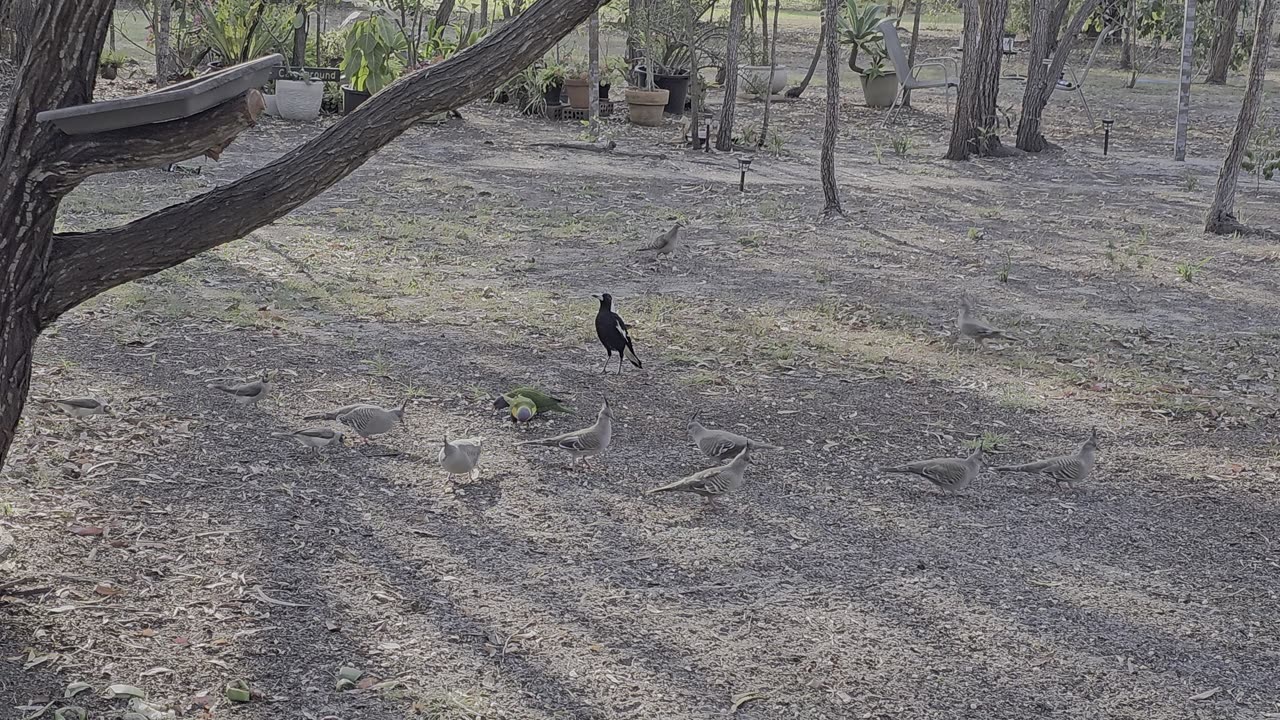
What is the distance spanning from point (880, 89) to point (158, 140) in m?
18.3

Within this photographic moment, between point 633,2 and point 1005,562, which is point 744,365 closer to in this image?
point 1005,562

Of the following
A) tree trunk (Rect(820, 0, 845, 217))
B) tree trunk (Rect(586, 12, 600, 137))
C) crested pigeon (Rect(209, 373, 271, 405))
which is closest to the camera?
crested pigeon (Rect(209, 373, 271, 405))

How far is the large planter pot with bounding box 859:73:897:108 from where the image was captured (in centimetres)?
2062

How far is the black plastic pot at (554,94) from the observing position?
18281 mm

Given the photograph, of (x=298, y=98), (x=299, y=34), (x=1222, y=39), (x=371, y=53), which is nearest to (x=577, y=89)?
(x=371, y=53)

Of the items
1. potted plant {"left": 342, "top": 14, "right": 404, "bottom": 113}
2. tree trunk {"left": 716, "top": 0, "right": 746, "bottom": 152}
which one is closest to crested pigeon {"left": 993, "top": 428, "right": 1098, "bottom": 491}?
tree trunk {"left": 716, "top": 0, "right": 746, "bottom": 152}

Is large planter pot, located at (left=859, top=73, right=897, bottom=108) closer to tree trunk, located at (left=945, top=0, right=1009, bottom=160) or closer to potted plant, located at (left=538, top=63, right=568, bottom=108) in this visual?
tree trunk, located at (left=945, top=0, right=1009, bottom=160)

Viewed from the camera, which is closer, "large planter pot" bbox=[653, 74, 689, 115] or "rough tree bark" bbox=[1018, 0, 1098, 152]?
"rough tree bark" bbox=[1018, 0, 1098, 152]

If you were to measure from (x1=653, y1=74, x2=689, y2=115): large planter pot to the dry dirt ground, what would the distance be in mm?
8591

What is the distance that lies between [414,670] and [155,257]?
151 cm

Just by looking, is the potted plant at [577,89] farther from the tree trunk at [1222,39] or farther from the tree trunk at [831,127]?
the tree trunk at [1222,39]

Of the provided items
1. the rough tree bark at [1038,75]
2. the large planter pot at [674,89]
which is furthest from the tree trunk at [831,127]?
the large planter pot at [674,89]

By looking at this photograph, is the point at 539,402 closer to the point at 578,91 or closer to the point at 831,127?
the point at 831,127

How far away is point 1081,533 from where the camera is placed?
5.27 meters
